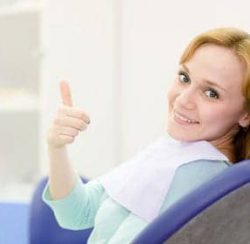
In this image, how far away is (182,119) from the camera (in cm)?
104

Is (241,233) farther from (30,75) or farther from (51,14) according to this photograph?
(30,75)

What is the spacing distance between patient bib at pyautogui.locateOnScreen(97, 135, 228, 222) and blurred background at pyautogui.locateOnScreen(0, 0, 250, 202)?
1.44 m

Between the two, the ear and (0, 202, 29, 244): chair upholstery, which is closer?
the ear

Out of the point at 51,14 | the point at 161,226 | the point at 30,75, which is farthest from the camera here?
the point at 30,75

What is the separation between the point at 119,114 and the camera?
265 centimetres

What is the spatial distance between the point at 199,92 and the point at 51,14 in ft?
5.44

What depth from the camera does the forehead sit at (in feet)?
3.29

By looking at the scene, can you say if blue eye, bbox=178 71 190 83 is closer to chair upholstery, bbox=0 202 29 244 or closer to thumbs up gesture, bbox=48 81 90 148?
thumbs up gesture, bbox=48 81 90 148

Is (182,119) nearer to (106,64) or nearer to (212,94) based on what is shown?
(212,94)

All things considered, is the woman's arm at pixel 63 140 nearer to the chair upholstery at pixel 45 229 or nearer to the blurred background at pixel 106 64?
the chair upholstery at pixel 45 229

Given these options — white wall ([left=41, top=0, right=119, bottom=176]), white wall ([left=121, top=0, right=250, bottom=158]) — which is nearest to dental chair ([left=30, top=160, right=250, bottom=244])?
white wall ([left=121, top=0, right=250, bottom=158])

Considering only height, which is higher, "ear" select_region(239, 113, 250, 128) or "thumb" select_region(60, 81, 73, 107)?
"thumb" select_region(60, 81, 73, 107)

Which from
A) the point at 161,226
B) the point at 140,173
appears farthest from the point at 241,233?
the point at 140,173

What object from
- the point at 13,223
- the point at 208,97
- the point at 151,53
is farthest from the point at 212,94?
the point at 151,53
